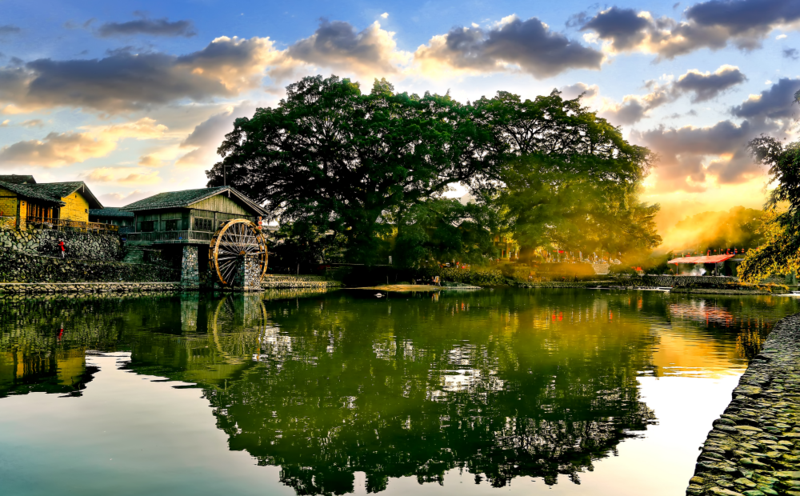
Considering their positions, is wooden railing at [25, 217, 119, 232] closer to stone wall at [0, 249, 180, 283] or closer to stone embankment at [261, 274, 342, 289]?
stone wall at [0, 249, 180, 283]

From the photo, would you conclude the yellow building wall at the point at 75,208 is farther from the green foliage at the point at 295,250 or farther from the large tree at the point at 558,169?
the large tree at the point at 558,169

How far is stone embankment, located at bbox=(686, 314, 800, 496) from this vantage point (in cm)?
518

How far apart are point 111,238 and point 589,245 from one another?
4744 centimetres

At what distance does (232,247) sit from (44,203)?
43.9 feet

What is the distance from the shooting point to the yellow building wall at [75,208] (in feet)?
138

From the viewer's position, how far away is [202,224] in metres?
40.0

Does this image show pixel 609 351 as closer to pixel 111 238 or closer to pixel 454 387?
pixel 454 387

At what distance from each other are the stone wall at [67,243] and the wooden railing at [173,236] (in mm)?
1654

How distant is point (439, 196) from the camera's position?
5144 centimetres

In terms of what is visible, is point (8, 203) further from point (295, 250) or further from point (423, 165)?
point (423, 165)

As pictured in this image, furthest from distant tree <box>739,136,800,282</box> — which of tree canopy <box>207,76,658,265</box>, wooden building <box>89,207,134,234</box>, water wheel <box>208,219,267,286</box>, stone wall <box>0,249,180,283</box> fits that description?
wooden building <box>89,207,134,234</box>

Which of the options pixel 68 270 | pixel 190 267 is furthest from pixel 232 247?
pixel 68 270

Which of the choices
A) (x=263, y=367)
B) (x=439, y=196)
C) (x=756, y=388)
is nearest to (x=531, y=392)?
(x=756, y=388)

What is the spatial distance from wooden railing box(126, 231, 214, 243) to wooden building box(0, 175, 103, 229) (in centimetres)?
380
